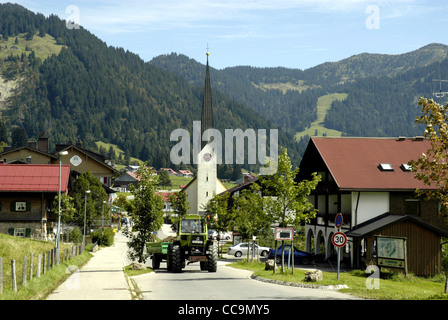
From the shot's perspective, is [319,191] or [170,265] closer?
[170,265]

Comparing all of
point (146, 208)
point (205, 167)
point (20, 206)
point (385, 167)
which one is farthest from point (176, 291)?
point (205, 167)

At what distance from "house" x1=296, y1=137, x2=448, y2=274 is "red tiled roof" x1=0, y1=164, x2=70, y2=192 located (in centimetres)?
2617

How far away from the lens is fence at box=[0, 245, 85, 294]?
19.8 meters

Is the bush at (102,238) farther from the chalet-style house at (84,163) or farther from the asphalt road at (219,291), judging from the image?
the asphalt road at (219,291)

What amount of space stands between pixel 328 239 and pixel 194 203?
83551 mm

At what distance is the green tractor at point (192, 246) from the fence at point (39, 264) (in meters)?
6.44

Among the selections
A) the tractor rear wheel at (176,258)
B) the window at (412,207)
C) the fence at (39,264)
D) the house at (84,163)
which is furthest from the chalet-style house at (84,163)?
the tractor rear wheel at (176,258)

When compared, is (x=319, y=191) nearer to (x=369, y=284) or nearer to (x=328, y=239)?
(x=328, y=239)

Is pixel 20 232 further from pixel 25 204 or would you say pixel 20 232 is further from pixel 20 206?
→ pixel 25 204

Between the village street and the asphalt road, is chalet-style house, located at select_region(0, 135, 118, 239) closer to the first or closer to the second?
the village street

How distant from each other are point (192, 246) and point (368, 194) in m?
19.9

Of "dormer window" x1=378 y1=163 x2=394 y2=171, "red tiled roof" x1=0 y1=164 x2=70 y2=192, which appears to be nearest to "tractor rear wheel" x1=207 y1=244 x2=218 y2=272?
"dormer window" x1=378 y1=163 x2=394 y2=171

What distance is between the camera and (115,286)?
2483cm
